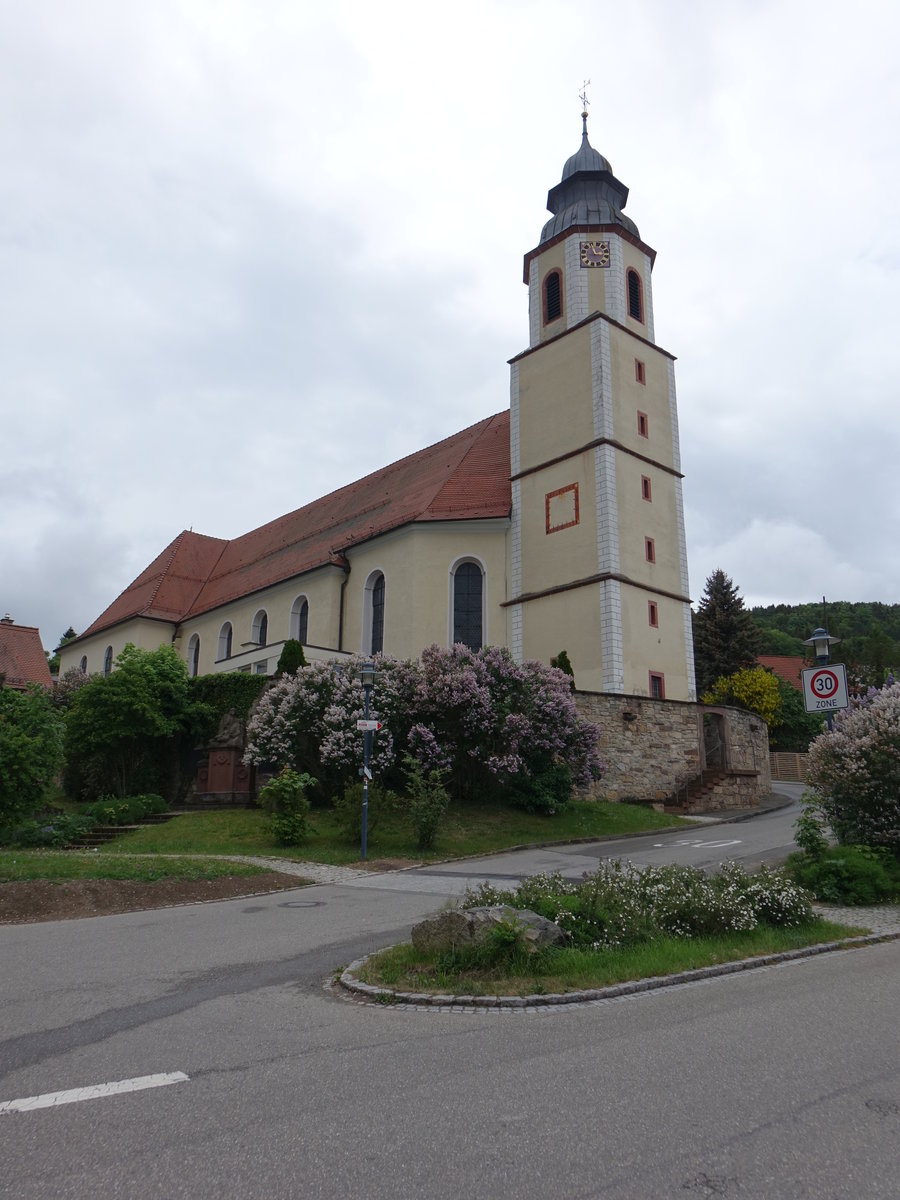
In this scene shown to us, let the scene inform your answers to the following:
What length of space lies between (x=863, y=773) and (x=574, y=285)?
24658 millimetres

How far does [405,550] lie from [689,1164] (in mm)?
28269

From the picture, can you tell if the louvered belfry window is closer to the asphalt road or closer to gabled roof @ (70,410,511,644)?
gabled roof @ (70,410,511,644)

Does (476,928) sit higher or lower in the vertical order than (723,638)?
lower

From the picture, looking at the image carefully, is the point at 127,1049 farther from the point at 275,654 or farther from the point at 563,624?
the point at 275,654

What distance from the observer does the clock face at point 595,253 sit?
105ft

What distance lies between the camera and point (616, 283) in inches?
1259

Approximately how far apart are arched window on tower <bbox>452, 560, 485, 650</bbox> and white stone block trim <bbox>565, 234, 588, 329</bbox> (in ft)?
31.1

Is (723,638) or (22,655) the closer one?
(22,655)

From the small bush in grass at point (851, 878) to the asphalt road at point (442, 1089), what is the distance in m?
3.31

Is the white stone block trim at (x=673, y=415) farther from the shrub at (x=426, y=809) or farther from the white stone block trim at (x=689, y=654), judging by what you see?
the shrub at (x=426, y=809)

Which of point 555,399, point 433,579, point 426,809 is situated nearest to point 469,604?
point 433,579

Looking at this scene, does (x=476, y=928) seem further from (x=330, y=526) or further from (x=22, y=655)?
(x=22, y=655)

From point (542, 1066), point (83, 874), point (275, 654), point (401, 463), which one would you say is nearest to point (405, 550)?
point (275, 654)

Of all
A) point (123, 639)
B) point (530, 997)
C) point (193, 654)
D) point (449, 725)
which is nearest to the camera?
point (530, 997)
